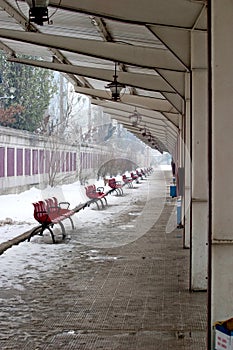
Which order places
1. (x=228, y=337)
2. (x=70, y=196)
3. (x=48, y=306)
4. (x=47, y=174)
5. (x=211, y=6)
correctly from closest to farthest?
(x=228, y=337) < (x=211, y=6) < (x=48, y=306) < (x=70, y=196) < (x=47, y=174)

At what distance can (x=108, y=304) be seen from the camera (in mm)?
6996

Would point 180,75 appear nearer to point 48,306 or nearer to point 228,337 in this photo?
point 48,306

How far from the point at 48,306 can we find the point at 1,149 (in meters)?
16.9

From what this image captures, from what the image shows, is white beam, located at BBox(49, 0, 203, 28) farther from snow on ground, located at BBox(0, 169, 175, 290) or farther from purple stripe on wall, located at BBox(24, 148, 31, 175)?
purple stripe on wall, located at BBox(24, 148, 31, 175)

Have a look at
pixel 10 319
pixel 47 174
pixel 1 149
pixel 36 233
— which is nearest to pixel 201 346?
pixel 10 319

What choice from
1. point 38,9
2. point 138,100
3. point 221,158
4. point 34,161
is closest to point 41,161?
point 34,161

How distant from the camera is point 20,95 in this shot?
39219mm

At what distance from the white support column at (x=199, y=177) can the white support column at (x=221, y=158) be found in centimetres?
272

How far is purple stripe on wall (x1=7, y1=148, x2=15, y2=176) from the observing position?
2452 cm

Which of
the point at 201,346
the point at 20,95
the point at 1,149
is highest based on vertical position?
the point at 20,95

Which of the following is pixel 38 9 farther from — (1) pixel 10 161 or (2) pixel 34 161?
(2) pixel 34 161

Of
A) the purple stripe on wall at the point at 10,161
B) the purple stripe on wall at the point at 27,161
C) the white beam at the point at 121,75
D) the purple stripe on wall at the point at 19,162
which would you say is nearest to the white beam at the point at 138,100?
the white beam at the point at 121,75

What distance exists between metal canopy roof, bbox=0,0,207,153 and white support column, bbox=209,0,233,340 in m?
1.06

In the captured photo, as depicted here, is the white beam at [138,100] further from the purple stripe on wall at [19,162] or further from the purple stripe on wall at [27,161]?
the purple stripe on wall at [27,161]
